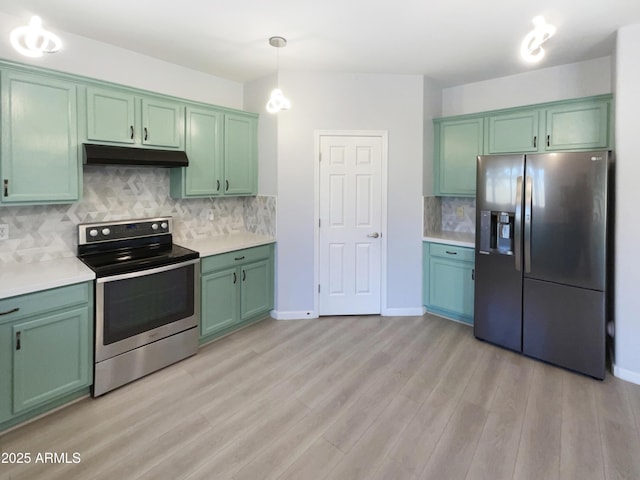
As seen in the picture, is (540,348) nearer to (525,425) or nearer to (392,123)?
(525,425)

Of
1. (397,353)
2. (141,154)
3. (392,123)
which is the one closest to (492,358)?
(397,353)

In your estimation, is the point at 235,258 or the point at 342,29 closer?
the point at 342,29

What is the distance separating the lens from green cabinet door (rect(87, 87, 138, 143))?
263cm

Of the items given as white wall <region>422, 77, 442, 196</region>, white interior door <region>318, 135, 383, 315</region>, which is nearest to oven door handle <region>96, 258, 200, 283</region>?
white interior door <region>318, 135, 383, 315</region>

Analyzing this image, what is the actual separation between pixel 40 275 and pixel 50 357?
521 millimetres

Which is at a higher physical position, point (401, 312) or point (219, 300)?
point (219, 300)

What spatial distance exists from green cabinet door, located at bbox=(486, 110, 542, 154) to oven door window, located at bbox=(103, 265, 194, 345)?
3.21 meters

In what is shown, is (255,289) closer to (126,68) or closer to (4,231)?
(4,231)

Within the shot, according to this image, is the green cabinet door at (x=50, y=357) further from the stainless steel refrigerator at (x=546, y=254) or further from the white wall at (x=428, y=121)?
the white wall at (x=428, y=121)

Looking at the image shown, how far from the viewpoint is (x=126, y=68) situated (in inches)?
124

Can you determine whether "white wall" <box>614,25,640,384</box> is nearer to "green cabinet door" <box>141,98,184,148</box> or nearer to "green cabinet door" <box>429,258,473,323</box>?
"green cabinet door" <box>429,258,473,323</box>

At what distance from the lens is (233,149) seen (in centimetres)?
371

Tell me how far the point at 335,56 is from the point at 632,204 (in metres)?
2.67

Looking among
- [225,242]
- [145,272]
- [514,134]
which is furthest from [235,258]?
[514,134]
